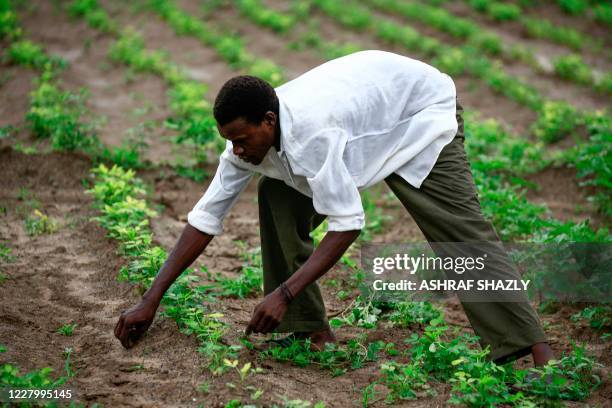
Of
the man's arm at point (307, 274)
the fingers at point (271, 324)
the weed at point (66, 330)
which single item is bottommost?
the weed at point (66, 330)

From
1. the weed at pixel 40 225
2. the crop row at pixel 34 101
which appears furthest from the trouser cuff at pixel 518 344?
the weed at pixel 40 225

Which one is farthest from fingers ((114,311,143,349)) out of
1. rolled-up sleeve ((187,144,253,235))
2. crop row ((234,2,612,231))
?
crop row ((234,2,612,231))

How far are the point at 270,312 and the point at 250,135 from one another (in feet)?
2.40

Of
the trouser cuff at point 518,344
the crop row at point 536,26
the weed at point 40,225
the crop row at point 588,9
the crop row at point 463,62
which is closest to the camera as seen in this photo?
the trouser cuff at point 518,344

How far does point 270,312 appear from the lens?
3131 millimetres

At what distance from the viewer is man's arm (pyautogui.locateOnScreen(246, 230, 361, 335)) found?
10.2 feet

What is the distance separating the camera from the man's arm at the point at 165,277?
11.1 ft

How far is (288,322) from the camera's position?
12.1 feet

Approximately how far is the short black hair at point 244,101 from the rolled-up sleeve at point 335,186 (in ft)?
0.81

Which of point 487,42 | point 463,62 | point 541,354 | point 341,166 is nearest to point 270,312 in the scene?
point 341,166

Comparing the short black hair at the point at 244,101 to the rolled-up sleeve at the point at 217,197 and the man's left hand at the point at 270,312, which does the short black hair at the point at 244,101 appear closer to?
the rolled-up sleeve at the point at 217,197

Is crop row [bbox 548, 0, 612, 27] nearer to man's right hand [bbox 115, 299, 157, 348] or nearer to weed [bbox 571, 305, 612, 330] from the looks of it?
weed [bbox 571, 305, 612, 330]

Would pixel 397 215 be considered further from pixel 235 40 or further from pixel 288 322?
pixel 235 40

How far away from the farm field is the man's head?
0.93 meters
